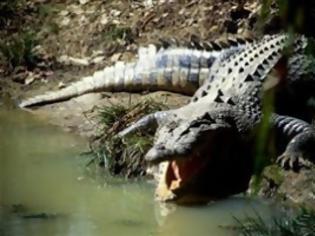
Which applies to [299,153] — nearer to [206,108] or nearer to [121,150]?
[206,108]

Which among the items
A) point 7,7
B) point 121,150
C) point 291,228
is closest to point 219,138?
point 121,150

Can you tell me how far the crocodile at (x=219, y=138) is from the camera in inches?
208

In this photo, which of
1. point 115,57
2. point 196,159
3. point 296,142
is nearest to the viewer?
point 196,159

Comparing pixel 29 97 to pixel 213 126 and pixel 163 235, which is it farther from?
pixel 163 235

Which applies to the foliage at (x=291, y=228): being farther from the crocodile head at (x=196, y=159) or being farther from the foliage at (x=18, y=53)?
the foliage at (x=18, y=53)

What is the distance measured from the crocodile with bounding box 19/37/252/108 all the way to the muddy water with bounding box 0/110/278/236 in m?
1.41

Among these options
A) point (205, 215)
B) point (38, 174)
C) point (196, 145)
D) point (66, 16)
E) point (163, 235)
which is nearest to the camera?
point (163, 235)

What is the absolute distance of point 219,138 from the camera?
5.77 metres

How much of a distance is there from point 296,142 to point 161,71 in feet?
7.90

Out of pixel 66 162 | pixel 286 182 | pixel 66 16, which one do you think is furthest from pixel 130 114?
pixel 66 16

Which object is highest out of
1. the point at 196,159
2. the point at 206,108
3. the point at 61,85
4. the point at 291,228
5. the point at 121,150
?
the point at 291,228

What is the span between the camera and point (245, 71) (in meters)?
6.76

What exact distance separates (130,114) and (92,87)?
4.70ft

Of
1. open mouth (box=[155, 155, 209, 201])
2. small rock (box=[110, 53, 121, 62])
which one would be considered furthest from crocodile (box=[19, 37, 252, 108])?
open mouth (box=[155, 155, 209, 201])
